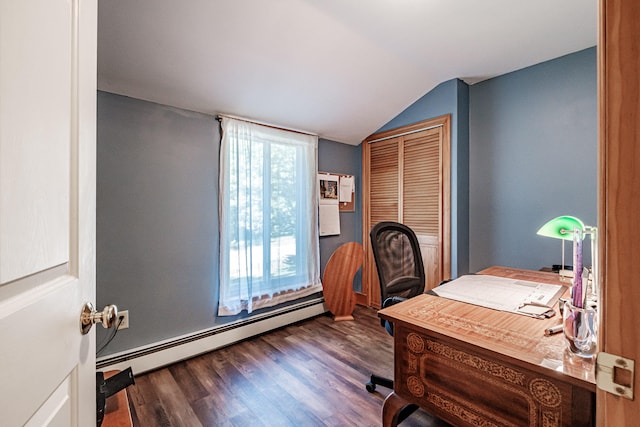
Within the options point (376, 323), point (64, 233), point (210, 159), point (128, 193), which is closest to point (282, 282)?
point (376, 323)

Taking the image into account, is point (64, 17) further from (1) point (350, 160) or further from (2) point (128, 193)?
(1) point (350, 160)

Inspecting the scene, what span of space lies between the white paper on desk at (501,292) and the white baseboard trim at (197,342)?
70.9 inches

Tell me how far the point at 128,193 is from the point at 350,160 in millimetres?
2458

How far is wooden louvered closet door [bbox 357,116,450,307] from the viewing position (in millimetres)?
2770

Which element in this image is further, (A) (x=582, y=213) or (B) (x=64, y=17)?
(A) (x=582, y=213)

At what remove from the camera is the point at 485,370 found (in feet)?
3.07

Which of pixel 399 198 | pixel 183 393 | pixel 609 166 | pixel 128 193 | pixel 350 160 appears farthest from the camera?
pixel 350 160

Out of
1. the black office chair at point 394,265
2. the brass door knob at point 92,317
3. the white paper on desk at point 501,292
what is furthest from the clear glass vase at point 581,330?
the brass door knob at point 92,317

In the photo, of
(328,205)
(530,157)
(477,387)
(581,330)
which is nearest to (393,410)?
(477,387)

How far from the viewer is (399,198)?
10.3ft

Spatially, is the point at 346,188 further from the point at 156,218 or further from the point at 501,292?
the point at 501,292

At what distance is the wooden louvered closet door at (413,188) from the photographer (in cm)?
277

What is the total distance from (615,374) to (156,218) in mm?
2452

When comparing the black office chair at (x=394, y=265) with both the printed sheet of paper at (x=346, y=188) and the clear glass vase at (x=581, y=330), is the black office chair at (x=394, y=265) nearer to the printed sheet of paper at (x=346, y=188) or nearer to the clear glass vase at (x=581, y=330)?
the clear glass vase at (x=581, y=330)
